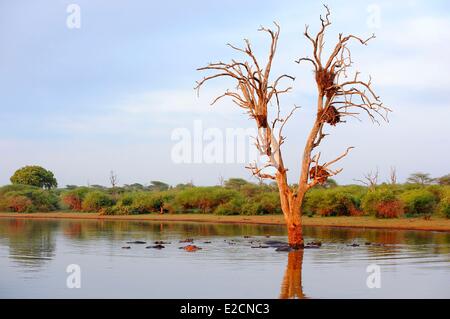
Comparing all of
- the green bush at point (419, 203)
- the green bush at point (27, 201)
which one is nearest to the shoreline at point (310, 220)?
the green bush at point (419, 203)

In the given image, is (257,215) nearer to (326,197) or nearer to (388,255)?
(326,197)

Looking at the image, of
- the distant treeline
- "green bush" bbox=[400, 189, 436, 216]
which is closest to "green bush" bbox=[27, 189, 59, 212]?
the distant treeline

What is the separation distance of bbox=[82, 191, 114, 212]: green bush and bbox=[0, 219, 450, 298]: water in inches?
1120

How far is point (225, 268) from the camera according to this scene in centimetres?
1709

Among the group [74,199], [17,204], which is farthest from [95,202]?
[17,204]

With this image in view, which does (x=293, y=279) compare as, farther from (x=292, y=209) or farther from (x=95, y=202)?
(x=95, y=202)

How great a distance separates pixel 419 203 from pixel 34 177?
5355 cm

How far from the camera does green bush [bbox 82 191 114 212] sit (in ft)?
181

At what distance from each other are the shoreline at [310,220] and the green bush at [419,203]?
112 inches

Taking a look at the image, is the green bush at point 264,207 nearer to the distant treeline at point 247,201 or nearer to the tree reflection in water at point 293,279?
the distant treeline at point 247,201

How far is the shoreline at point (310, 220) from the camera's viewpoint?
32.5 metres
